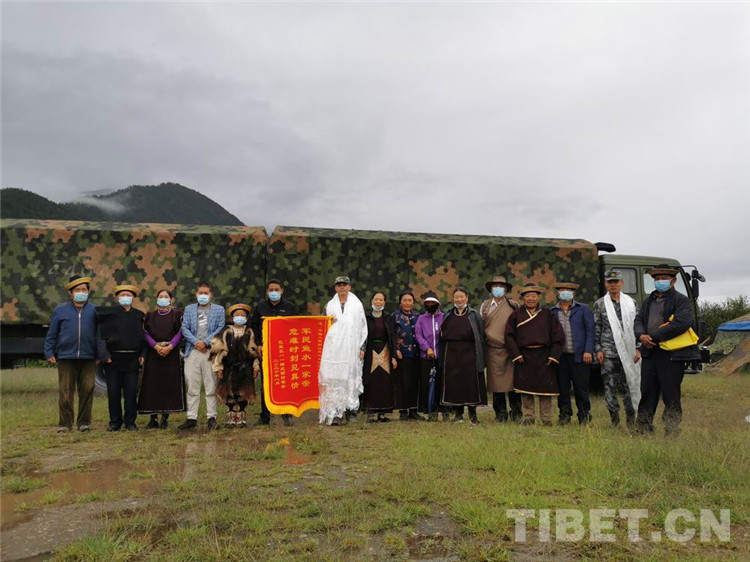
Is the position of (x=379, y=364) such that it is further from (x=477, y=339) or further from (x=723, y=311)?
(x=723, y=311)

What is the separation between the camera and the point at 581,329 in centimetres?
584

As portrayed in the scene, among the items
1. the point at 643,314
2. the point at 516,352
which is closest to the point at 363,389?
the point at 516,352

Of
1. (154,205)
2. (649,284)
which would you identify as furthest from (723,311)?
(154,205)

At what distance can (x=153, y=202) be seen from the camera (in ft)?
240

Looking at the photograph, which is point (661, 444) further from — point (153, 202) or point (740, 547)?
point (153, 202)

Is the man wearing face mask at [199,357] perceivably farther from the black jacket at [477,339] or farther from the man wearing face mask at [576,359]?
the man wearing face mask at [576,359]

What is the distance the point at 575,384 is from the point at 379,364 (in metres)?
2.28

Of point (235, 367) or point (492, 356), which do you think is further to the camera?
point (492, 356)

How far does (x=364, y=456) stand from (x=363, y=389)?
2051 mm

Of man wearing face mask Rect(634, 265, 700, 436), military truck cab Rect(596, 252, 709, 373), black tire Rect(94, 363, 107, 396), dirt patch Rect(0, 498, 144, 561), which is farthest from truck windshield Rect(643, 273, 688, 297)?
black tire Rect(94, 363, 107, 396)

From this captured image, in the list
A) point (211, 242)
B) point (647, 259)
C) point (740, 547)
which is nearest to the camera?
point (740, 547)

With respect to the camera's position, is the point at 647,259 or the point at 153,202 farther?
the point at 153,202

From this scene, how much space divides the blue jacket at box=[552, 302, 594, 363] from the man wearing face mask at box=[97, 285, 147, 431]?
16.0 feet

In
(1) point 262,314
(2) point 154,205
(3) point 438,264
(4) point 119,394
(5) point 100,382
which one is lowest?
(5) point 100,382
